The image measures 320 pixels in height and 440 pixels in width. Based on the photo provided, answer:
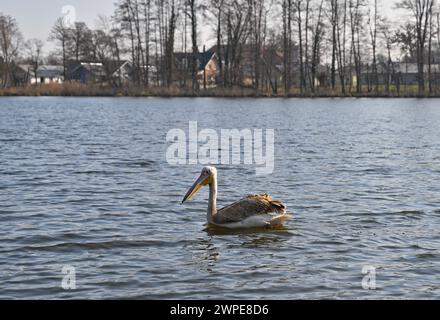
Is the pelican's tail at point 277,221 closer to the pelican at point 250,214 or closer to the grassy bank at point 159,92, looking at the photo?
the pelican at point 250,214

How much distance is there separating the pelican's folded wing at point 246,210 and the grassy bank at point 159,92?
67.9 metres

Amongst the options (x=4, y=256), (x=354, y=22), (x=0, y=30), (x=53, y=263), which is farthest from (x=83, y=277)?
(x=0, y=30)

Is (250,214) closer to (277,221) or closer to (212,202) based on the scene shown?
(277,221)

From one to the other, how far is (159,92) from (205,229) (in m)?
72.6

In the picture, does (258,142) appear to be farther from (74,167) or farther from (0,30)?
(0,30)

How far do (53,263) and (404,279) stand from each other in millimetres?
5004

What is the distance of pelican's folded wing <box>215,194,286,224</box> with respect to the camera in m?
13.7

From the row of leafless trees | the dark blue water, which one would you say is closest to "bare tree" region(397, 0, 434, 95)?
the row of leafless trees

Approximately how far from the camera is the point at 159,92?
85562 mm

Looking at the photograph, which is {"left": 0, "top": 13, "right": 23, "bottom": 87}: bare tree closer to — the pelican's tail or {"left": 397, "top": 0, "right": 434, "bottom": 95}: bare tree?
{"left": 397, "top": 0, "right": 434, "bottom": 95}: bare tree

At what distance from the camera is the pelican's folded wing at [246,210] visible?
1366 centimetres

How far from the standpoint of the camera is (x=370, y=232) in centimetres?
1349

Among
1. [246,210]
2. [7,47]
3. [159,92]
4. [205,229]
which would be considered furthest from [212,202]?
[7,47]

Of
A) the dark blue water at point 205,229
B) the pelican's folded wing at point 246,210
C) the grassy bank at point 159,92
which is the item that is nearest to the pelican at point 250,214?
the pelican's folded wing at point 246,210
